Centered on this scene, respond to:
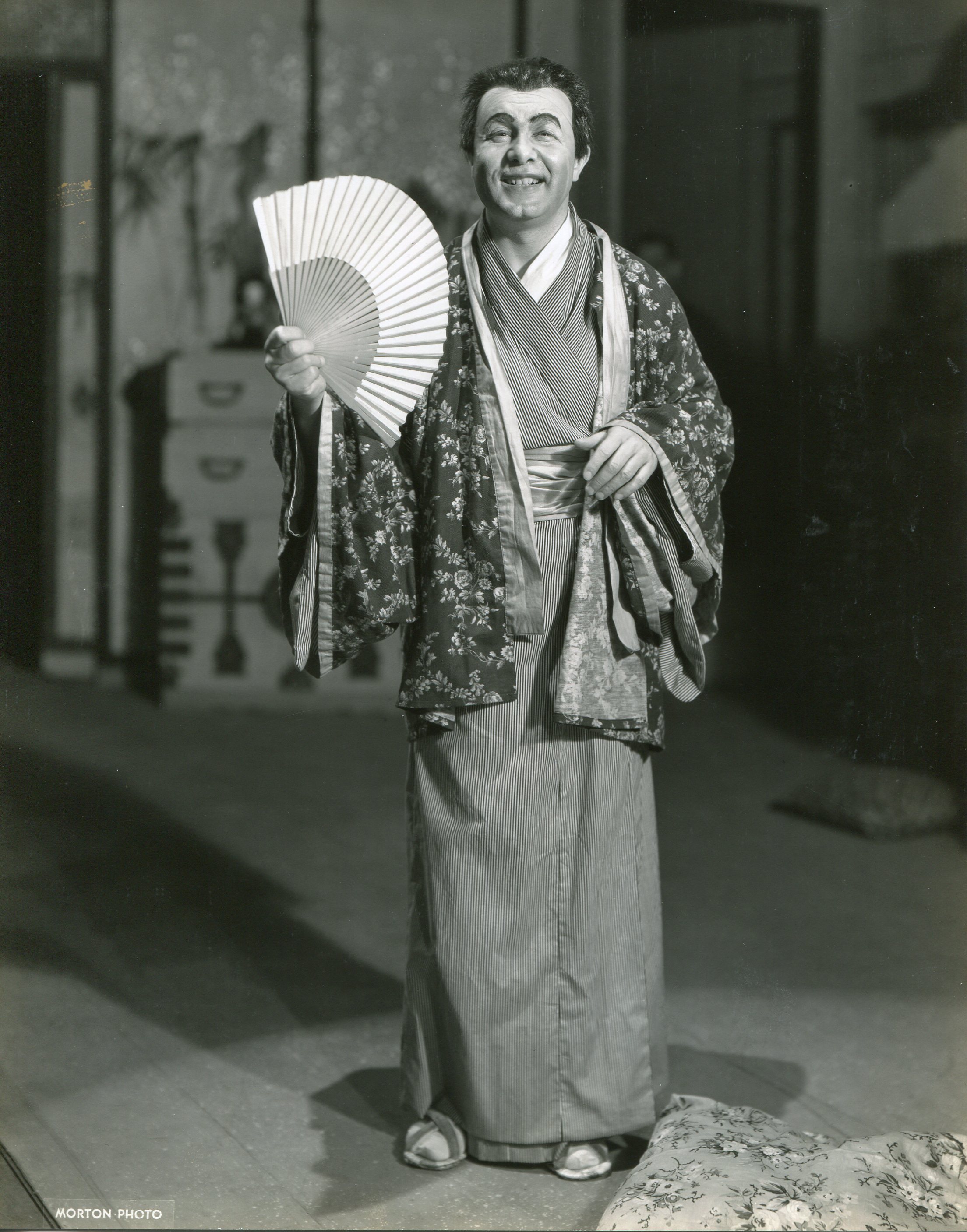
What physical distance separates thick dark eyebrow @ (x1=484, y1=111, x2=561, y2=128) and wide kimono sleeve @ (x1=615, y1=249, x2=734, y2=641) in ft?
0.86

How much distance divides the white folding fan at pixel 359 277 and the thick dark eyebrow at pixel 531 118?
0.21 m

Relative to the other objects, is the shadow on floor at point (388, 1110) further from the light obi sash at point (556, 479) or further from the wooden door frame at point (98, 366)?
the wooden door frame at point (98, 366)

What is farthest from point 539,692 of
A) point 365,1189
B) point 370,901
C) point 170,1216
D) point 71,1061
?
point 370,901

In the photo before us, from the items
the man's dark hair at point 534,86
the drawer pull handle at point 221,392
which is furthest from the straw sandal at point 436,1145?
the drawer pull handle at point 221,392

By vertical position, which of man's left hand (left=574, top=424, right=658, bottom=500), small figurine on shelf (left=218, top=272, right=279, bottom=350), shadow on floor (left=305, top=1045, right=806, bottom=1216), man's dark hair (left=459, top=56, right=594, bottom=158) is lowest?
shadow on floor (left=305, top=1045, right=806, bottom=1216)

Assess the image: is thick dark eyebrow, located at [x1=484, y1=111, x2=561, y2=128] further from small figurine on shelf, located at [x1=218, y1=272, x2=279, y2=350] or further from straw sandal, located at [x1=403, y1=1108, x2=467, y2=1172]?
small figurine on shelf, located at [x1=218, y1=272, x2=279, y2=350]

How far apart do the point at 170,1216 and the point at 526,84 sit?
192 centimetres

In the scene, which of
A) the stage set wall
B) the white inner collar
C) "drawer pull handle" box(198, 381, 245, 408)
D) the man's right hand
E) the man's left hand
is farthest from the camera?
"drawer pull handle" box(198, 381, 245, 408)

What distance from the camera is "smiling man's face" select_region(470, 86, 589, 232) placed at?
7.39 ft

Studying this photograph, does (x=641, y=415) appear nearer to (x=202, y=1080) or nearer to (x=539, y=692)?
(x=539, y=692)

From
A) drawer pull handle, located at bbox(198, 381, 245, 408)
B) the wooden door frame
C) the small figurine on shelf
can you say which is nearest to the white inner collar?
drawer pull handle, located at bbox(198, 381, 245, 408)

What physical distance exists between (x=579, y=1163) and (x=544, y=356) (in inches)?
53.6

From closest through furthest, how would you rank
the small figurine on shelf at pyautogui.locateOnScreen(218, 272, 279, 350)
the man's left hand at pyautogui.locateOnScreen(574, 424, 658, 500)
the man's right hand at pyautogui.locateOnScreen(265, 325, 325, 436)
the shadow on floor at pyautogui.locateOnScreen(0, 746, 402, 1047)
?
the man's right hand at pyautogui.locateOnScreen(265, 325, 325, 436), the man's left hand at pyautogui.locateOnScreen(574, 424, 658, 500), the shadow on floor at pyautogui.locateOnScreen(0, 746, 402, 1047), the small figurine on shelf at pyautogui.locateOnScreen(218, 272, 279, 350)

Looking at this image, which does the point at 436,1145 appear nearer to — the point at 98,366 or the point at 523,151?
the point at 523,151
